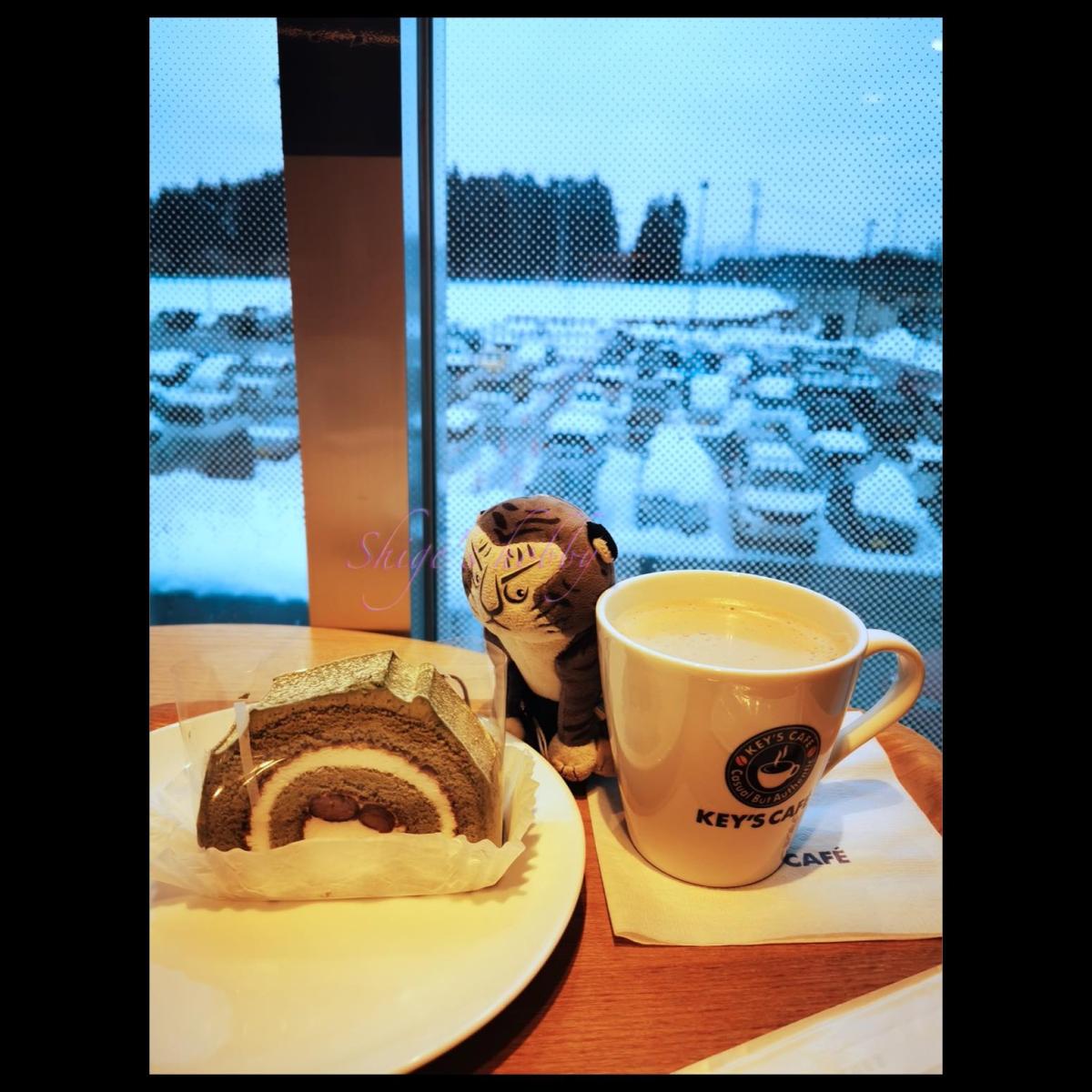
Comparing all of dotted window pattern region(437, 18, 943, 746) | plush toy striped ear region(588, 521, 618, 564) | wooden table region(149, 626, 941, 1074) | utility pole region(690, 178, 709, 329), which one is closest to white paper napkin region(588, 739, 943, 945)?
wooden table region(149, 626, 941, 1074)

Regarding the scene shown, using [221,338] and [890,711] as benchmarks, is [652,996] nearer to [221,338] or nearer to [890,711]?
[890,711]

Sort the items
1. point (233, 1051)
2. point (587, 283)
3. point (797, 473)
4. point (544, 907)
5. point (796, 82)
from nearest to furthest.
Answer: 1. point (233, 1051)
2. point (544, 907)
3. point (796, 82)
4. point (587, 283)
5. point (797, 473)

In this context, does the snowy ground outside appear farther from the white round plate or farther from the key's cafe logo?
the key's cafe logo

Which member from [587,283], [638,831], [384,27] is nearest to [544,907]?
[638,831]

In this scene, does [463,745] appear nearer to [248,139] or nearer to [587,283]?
[587,283]

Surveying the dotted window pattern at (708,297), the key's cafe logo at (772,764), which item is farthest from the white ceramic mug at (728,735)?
the dotted window pattern at (708,297)

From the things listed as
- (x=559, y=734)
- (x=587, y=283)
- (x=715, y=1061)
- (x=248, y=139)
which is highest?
(x=248, y=139)
